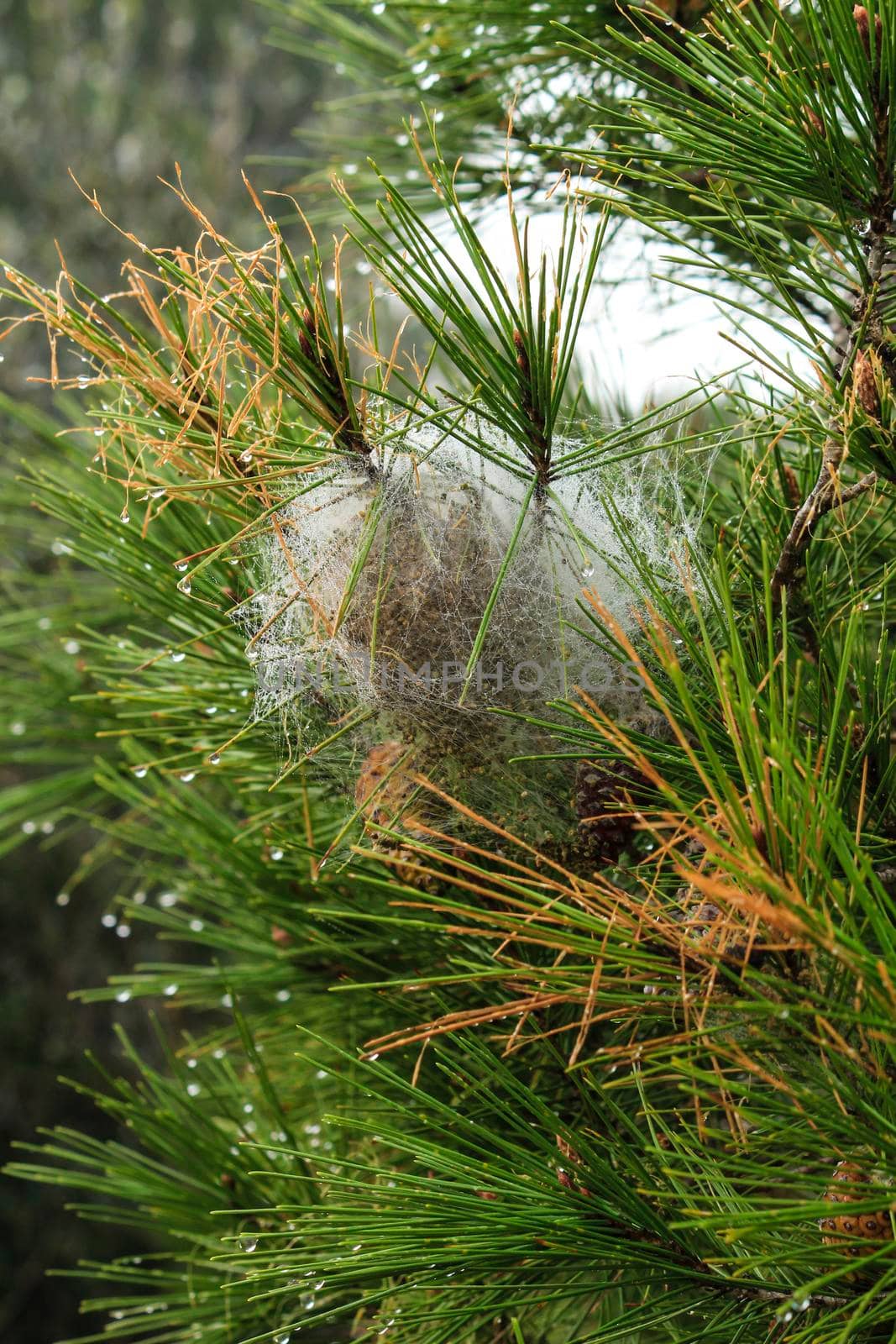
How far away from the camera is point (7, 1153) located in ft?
9.80

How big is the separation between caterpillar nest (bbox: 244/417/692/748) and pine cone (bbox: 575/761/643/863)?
4 centimetres

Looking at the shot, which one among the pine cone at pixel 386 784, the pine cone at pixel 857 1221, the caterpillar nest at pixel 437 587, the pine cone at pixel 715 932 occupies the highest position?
the caterpillar nest at pixel 437 587

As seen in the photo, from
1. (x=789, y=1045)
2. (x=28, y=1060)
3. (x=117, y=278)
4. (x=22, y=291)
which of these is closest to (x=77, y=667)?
(x=22, y=291)

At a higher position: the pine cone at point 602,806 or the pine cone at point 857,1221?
the pine cone at point 602,806

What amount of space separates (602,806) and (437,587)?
0.40 feet

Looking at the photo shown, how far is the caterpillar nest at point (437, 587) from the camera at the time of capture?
1.49 feet

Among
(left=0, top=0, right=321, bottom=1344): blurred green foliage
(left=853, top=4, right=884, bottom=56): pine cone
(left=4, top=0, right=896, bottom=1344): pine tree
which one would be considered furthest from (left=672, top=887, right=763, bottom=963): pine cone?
(left=0, top=0, right=321, bottom=1344): blurred green foliage

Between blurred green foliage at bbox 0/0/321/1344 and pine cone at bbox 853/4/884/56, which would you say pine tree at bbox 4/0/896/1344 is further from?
blurred green foliage at bbox 0/0/321/1344

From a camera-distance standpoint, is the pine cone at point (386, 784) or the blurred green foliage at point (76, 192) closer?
the pine cone at point (386, 784)

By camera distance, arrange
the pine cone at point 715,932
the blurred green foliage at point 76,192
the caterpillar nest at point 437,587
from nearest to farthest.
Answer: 1. the pine cone at point 715,932
2. the caterpillar nest at point 437,587
3. the blurred green foliage at point 76,192

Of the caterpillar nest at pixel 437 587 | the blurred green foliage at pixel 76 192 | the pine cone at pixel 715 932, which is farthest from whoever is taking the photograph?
the blurred green foliage at pixel 76 192

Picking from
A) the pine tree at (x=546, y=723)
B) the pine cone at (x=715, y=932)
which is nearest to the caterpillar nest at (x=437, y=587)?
the pine tree at (x=546, y=723)

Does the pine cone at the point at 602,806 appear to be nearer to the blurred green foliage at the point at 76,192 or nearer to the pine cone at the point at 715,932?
the pine cone at the point at 715,932

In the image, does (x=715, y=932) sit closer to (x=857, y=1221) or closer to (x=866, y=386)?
(x=857, y=1221)
